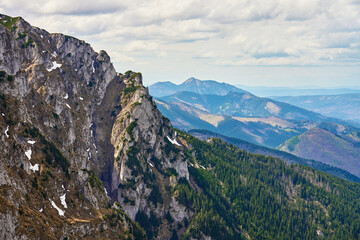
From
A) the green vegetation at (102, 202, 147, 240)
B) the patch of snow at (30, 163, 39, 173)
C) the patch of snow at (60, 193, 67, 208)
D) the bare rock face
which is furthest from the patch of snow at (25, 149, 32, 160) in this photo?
the green vegetation at (102, 202, 147, 240)

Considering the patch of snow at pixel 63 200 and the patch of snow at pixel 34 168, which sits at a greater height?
the patch of snow at pixel 34 168

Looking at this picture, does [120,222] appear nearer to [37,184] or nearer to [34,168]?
[37,184]

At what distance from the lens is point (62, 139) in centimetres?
19100

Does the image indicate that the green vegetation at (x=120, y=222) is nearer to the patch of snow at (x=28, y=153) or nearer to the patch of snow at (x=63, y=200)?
the patch of snow at (x=63, y=200)

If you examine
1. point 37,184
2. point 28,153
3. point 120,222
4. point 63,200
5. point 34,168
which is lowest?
point 120,222

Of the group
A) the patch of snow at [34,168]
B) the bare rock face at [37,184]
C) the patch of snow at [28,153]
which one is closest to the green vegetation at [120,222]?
the bare rock face at [37,184]

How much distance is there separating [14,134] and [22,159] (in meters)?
17.0

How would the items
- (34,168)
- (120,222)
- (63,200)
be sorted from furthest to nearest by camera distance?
(120,222), (63,200), (34,168)

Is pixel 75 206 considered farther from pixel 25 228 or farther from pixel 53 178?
pixel 25 228

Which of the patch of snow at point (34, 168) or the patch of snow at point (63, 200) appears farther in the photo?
the patch of snow at point (63, 200)

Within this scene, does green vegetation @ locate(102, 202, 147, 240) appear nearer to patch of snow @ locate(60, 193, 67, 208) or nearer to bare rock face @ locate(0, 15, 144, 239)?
bare rock face @ locate(0, 15, 144, 239)

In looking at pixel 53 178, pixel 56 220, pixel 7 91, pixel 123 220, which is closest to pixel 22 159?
pixel 53 178

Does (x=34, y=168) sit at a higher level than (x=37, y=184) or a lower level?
higher

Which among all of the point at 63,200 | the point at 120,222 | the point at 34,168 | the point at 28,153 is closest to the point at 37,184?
the point at 34,168
